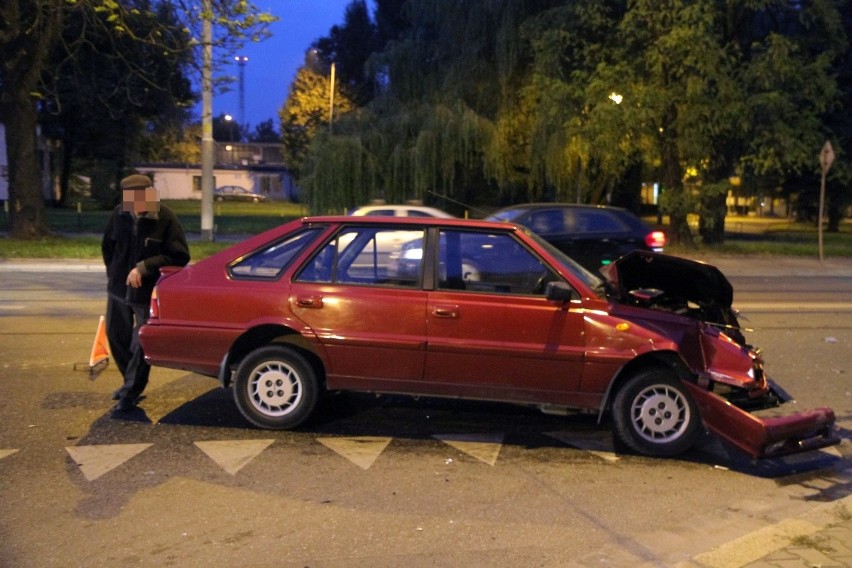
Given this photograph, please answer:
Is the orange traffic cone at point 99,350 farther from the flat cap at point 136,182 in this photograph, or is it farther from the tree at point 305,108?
the tree at point 305,108

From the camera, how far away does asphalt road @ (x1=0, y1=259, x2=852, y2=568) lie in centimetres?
Result: 489

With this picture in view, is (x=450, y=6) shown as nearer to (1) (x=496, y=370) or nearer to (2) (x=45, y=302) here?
(2) (x=45, y=302)

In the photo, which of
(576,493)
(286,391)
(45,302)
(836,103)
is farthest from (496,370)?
(836,103)

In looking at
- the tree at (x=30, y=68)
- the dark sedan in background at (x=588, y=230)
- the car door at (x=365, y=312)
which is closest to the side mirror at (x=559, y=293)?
the car door at (x=365, y=312)

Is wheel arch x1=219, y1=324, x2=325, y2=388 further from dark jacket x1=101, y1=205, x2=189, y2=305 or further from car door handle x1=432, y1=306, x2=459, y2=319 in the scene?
dark jacket x1=101, y1=205, x2=189, y2=305

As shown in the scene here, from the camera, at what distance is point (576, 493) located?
5.83 m

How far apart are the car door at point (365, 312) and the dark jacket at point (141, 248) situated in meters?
1.36

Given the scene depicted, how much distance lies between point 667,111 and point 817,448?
2093cm

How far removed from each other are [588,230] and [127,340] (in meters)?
8.80

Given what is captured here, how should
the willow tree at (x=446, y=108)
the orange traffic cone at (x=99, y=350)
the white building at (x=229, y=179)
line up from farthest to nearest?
the white building at (x=229, y=179) → the willow tree at (x=446, y=108) → the orange traffic cone at (x=99, y=350)

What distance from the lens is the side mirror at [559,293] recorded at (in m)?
6.45

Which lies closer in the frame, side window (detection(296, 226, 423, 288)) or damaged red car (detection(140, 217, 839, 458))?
damaged red car (detection(140, 217, 839, 458))

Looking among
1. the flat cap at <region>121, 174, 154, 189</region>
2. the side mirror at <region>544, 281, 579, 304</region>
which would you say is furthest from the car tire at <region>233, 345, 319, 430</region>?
the side mirror at <region>544, 281, 579, 304</region>

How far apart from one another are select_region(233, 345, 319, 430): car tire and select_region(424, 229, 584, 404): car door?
932mm
